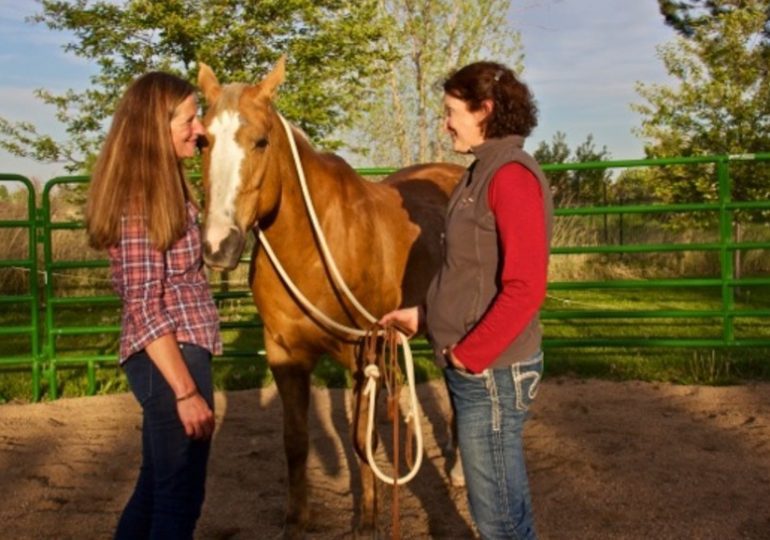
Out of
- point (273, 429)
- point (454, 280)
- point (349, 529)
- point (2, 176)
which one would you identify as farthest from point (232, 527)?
point (2, 176)

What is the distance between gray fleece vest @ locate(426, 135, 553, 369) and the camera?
83.9 inches

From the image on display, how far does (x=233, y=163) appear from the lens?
291cm

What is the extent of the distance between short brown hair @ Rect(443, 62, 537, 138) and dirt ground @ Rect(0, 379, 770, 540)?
2.21m

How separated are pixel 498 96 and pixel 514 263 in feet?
1.54

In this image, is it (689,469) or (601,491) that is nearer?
(601,491)

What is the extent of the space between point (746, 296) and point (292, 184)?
10267 mm

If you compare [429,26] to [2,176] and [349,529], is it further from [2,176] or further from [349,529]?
[349,529]

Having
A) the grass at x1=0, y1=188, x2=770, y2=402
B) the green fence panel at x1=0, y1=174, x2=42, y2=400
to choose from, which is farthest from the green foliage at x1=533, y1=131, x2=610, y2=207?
the green fence panel at x1=0, y1=174, x2=42, y2=400

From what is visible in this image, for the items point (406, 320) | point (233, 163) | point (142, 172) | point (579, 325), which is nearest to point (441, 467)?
point (406, 320)

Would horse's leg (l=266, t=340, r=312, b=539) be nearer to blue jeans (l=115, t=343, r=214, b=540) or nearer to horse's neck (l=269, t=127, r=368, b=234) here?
horse's neck (l=269, t=127, r=368, b=234)

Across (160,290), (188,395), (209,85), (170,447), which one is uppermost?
(209,85)

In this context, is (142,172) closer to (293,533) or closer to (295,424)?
(295,424)

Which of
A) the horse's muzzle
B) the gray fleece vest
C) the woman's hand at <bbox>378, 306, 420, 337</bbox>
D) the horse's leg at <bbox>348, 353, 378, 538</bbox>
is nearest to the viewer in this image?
the gray fleece vest

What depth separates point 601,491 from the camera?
14.0 feet
